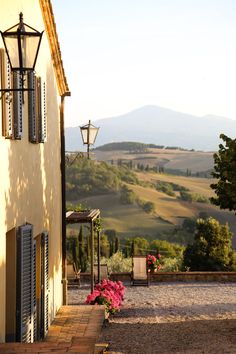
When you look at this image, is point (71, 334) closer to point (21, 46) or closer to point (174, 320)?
point (174, 320)

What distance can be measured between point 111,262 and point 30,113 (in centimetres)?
1855

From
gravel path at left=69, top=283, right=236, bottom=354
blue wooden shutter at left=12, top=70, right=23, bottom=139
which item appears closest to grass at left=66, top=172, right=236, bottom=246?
gravel path at left=69, top=283, right=236, bottom=354

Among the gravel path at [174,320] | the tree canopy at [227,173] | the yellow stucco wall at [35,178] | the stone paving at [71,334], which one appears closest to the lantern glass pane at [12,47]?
the yellow stucco wall at [35,178]

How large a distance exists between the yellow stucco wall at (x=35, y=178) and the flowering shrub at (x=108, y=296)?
0.81 metres

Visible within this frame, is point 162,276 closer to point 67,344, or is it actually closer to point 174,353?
point 174,353

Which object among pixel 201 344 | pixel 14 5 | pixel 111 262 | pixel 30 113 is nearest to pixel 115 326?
pixel 201 344

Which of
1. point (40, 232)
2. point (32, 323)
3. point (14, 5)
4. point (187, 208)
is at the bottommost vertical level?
point (187, 208)

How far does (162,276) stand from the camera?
23.3 metres

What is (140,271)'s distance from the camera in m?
22.0

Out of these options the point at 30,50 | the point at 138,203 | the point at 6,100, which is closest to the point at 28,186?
the point at 6,100

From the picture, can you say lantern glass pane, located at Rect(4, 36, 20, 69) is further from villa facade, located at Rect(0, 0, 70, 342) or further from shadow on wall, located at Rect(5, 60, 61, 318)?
shadow on wall, located at Rect(5, 60, 61, 318)

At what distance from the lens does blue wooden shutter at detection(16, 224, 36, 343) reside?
906cm

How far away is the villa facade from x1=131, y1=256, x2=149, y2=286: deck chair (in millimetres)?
7063

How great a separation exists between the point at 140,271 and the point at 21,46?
15.8m
